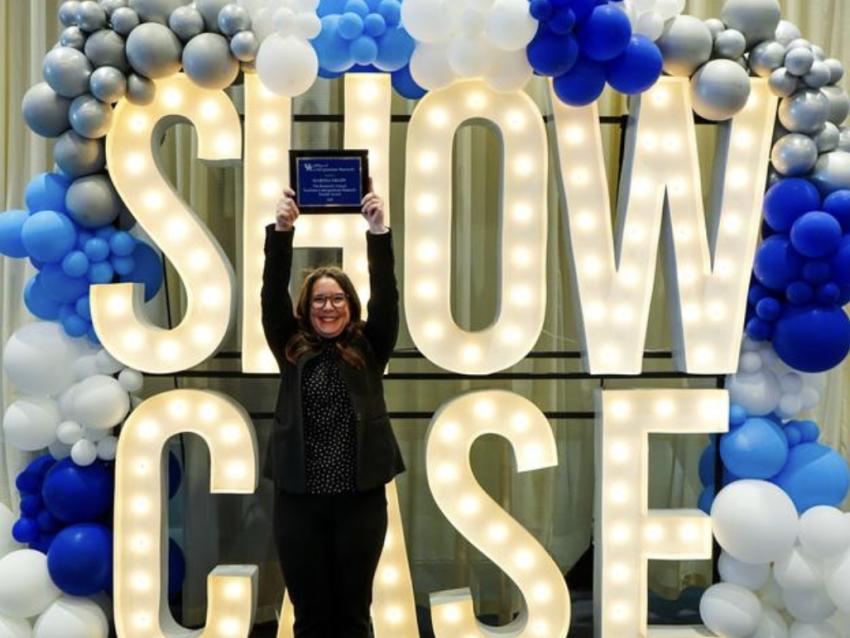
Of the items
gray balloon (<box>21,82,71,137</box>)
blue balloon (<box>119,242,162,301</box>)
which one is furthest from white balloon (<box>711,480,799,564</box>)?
gray balloon (<box>21,82,71,137</box>)

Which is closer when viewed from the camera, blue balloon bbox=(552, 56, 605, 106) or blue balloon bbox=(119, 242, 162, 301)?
blue balloon bbox=(552, 56, 605, 106)

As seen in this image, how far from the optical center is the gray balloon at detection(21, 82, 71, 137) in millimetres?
2217

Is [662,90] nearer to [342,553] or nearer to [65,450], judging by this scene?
[342,553]

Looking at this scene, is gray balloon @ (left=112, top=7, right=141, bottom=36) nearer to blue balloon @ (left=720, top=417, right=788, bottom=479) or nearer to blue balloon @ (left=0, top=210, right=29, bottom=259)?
blue balloon @ (left=0, top=210, right=29, bottom=259)

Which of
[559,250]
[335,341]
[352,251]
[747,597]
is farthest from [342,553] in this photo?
[559,250]

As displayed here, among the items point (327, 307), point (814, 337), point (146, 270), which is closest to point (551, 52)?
point (327, 307)

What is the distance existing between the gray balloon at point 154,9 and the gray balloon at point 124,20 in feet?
0.06

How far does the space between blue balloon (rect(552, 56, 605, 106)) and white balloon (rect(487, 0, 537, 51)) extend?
0.46 feet

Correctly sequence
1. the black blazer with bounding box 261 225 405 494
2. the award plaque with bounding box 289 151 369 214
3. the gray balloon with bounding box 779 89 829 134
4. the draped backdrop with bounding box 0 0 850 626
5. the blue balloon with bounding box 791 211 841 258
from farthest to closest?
the draped backdrop with bounding box 0 0 850 626, the gray balloon with bounding box 779 89 829 134, the blue balloon with bounding box 791 211 841 258, the award plaque with bounding box 289 151 369 214, the black blazer with bounding box 261 225 405 494

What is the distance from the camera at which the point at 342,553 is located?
6.22ft

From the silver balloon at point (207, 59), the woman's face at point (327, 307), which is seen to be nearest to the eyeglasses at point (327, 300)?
the woman's face at point (327, 307)

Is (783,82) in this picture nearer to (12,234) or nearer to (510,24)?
(510,24)

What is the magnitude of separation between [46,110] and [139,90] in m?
0.24

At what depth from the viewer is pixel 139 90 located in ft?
7.26
